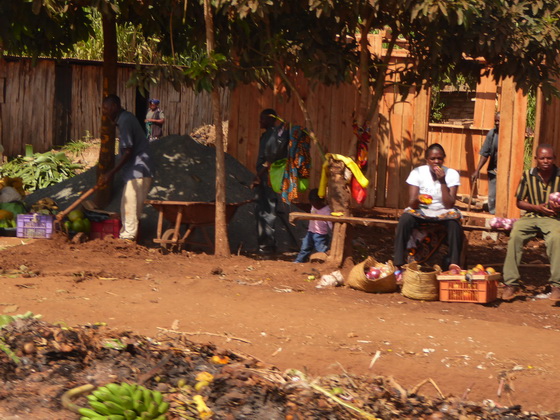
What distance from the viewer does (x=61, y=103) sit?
20672 millimetres

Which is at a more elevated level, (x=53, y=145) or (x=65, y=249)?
(x=53, y=145)

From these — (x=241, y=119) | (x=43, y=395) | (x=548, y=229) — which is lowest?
(x=43, y=395)

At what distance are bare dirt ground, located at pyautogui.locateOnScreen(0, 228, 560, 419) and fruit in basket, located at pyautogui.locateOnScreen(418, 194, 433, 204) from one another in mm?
1065

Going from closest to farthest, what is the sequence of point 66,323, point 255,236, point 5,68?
1. point 66,323
2. point 255,236
3. point 5,68

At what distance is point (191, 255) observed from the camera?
1050 cm

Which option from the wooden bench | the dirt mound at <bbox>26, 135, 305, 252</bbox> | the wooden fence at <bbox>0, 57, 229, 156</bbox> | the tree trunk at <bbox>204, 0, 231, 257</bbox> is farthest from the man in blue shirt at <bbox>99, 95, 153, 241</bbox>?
the wooden fence at <bbox>0, 57, 229, 156</bbox>

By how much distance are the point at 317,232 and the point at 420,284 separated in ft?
6.47

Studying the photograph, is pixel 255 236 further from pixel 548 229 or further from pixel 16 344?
pixel 16 344

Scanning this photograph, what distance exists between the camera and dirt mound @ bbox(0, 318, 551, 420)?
4.76 meters

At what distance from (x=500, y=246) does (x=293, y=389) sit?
784 cm

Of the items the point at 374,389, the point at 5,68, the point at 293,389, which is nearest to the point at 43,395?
the point at 293,389

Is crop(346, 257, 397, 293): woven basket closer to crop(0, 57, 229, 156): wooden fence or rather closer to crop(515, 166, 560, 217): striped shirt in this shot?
crop(515, 166, 560, 217): striped shirt

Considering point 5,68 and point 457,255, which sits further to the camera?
point 5,68

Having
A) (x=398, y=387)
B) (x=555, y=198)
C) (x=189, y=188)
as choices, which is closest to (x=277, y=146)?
(x=189, y=188)
